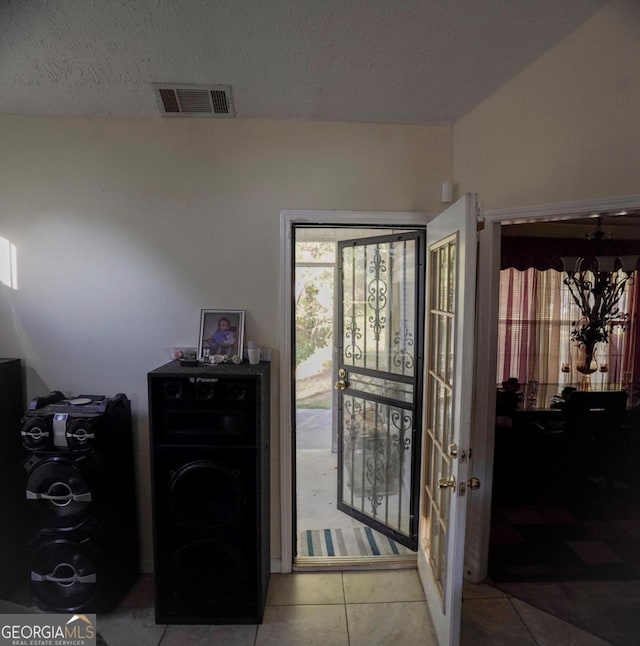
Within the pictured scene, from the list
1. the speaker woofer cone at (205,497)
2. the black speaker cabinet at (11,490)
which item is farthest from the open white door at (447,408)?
the black speaker cabinet at (11,490)

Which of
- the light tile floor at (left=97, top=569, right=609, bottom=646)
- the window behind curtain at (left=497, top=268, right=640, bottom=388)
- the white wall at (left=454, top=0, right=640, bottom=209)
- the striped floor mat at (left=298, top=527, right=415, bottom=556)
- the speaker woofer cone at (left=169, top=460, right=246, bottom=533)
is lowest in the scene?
the light tile floor at (left=97, top=569, right=609, bottom=646)

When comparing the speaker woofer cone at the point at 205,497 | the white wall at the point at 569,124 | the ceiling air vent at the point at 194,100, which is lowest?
the speaker woofer cone at the point at 205,497

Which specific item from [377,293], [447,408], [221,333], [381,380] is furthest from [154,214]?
[447,408]

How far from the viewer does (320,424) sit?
509 cm

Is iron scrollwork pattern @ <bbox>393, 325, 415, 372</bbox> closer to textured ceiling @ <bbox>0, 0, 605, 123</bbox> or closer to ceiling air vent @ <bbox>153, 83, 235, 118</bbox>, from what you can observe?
textured ceiling @ <bbox>0, 0, 605, 123</bbox>

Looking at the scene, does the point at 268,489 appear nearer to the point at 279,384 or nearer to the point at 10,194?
the point at 279,384

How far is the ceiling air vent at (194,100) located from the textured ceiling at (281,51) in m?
0.05

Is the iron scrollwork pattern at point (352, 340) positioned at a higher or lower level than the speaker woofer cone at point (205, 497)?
higher

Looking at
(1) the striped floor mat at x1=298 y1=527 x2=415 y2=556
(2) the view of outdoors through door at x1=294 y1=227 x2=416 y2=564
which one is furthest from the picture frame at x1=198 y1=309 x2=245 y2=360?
(1) the striped floor mat at x1=298 y1=527 x2=415 y2=556

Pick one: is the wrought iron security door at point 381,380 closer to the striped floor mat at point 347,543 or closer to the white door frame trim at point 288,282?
the striped floor mat at point 347,543

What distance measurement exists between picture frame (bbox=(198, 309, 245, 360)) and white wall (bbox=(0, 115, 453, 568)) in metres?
0.07

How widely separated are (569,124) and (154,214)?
2155 millimetres

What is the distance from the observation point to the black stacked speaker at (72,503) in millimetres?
1996

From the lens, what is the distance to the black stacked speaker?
6.55 ft
